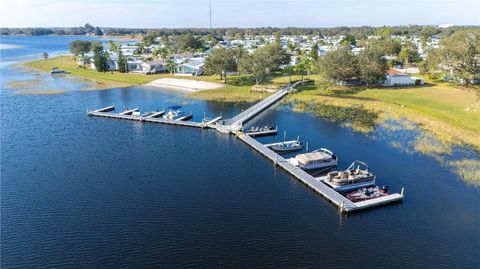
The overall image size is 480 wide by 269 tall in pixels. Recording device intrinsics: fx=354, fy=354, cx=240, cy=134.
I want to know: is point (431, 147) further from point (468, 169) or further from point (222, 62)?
point (222, 62)

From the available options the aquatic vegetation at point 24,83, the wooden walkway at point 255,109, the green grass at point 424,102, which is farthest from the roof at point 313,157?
the aquatic vegetation at point 24,83

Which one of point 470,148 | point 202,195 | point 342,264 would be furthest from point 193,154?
point 470,148

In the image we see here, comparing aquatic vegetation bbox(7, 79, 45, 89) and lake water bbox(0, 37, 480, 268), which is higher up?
aquatic vegetation bbox(7, 79, 45, 89)

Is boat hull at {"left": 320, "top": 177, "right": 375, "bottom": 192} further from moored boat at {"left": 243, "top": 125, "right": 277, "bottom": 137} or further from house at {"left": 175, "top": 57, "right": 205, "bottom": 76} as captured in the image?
house at {"left": 175, "top": 57, "right": 205, "bottom": 76}

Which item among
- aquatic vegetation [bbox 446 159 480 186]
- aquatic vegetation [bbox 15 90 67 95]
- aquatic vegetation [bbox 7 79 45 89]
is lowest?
aquatic vegetation [bbox 446 159 480 186]

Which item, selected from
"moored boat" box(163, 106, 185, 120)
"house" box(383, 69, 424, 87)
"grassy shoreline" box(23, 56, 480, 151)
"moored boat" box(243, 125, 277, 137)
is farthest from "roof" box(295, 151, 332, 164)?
"house" box(383, 69, 424, 87)

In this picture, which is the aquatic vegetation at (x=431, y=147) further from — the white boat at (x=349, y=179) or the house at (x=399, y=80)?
the house at (x=399, y=80)

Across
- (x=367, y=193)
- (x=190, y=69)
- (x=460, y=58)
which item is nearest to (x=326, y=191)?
(x=367, y=193)
